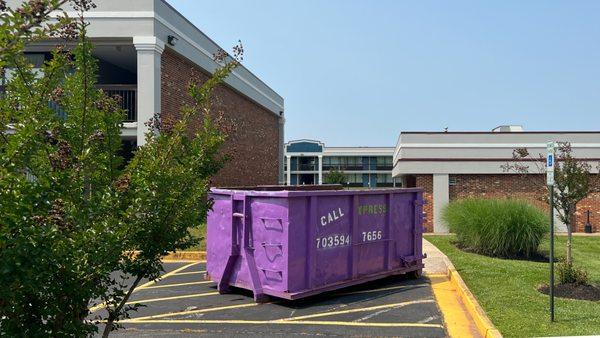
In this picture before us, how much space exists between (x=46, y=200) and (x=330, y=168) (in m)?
92.6

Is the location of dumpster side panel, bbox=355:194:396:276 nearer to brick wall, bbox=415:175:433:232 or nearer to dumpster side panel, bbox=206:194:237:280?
dumpster side panel, bbox=206:194:237:280

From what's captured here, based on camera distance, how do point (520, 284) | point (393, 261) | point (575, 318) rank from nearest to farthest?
point (575, 318) → point (520, 284) → point (393, 261)

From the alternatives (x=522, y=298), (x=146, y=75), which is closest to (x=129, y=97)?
(x=146, y=75)

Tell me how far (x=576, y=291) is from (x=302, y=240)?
193 inches

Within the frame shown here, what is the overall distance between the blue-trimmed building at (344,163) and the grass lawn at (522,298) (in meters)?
80.4

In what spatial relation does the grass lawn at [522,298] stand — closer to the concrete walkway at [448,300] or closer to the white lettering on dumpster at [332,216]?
the concrete walkway at [448,300]

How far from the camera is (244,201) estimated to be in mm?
8508

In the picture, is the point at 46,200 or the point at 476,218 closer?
the point at 46,200

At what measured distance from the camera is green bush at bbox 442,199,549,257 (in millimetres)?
13508

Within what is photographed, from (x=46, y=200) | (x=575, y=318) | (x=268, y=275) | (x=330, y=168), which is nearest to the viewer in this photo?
(x=46, y=200)

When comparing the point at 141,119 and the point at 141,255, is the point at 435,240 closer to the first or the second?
the point at 141,119

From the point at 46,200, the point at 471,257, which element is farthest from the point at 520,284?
the point at 46,200

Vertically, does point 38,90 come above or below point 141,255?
above

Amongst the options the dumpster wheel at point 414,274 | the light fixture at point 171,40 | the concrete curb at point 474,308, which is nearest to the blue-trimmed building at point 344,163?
the light fixture at point 171,40
